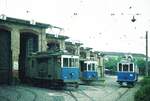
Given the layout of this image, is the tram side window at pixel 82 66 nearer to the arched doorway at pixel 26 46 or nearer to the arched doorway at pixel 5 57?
the arched doorway at pixel 26 46

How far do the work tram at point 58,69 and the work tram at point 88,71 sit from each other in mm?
7449

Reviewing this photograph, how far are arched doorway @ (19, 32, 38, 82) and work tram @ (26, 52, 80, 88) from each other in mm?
7109

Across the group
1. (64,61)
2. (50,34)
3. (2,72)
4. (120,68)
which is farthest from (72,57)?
(50,34)

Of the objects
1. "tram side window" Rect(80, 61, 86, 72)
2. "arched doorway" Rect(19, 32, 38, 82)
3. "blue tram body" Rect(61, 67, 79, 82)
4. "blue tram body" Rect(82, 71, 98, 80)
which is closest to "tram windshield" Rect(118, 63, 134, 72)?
"blue tram body" Rect(82, 71, 98, 80)

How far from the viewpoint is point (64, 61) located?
24.5 meters

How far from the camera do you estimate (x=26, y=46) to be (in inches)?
1405

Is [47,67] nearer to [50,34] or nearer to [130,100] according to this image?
[130,100]

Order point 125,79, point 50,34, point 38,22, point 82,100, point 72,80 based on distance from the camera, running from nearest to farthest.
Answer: point 82,100 < point 72,80 < point 125,79 < point 38,22 < point 50,34

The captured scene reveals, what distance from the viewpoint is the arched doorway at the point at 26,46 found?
112 feet

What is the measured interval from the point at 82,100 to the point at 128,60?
13904mm

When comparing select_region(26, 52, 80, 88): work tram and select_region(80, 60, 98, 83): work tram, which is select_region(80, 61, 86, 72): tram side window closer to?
select_region(80, 60, 98, 83): work tram

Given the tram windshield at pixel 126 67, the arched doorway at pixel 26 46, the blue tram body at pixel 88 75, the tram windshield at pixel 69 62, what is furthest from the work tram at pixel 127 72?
the arched doorway at pixel 26 46

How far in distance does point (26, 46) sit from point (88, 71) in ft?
27.6

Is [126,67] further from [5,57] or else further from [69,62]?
[5,57]
